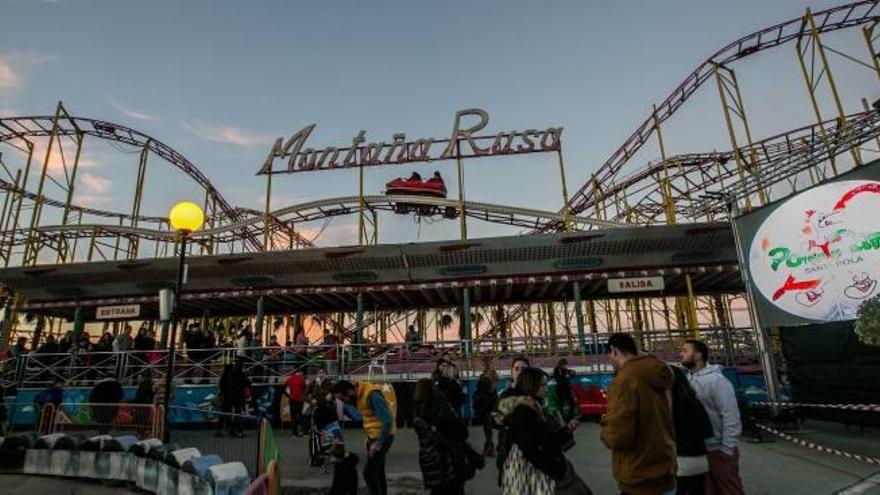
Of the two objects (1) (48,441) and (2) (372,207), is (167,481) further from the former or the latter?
(2) (372,207)

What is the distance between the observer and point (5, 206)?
2466cm

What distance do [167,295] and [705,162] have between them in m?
24.1

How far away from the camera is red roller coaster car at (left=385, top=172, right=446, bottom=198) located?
2158 centimetres

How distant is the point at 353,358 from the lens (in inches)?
570

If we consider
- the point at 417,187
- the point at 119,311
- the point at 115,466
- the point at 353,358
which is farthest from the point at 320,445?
the point at 119,311

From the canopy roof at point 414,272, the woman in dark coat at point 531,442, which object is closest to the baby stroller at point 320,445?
the woman in dark coat at point 531,442

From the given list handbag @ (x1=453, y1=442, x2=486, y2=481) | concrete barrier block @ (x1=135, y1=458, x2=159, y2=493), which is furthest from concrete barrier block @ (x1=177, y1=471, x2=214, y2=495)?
handbag @ (x1=453, y1=442, x2=486, y2=481)

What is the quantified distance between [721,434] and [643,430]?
1549mm

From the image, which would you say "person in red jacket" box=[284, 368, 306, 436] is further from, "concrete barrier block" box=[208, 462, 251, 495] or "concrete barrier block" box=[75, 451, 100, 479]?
"concrete barrier block" box=[208, 462, 251, 495]

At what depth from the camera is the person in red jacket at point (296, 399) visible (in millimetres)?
11398

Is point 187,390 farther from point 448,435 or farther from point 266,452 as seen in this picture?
point 448,435

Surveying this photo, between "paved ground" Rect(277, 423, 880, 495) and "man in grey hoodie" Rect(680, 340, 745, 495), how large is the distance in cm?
221

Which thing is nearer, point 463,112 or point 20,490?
point 20,490

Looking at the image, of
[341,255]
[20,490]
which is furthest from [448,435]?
[341,255]
